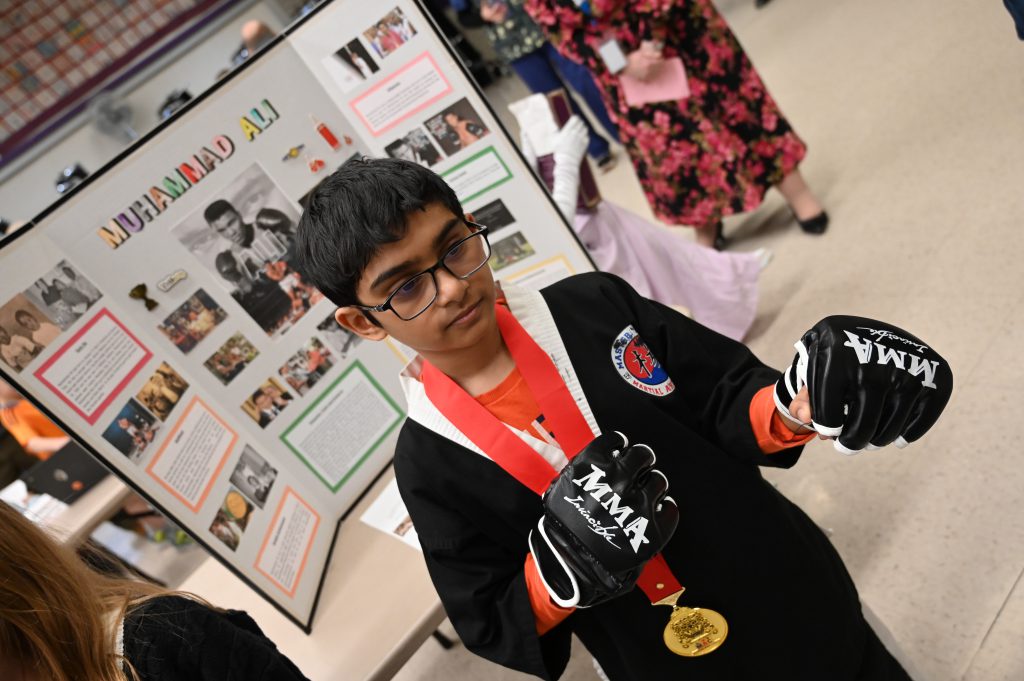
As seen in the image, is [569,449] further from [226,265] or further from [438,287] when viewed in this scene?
[226,265]

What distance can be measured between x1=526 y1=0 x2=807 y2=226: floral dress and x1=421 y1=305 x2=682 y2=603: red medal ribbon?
6.33 ft

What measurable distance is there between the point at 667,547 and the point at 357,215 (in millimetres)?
618

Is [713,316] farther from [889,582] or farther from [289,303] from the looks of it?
[289,303]

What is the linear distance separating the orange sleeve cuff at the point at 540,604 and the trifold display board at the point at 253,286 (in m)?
0.70

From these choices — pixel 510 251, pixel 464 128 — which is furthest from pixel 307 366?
pixel 464 128

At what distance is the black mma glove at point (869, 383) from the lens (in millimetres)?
848

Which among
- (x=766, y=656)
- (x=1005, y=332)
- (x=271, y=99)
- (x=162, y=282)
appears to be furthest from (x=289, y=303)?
(x=1005, y=332)

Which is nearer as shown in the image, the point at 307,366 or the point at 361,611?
the point at 361,611

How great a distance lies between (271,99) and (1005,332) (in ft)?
6.49

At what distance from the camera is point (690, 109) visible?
106 inches

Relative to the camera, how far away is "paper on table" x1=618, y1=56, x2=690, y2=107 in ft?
8.61

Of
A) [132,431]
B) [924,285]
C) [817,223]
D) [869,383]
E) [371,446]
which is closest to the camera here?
[869,383]

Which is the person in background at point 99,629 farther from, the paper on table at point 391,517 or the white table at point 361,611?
the paper on table at point 391,517

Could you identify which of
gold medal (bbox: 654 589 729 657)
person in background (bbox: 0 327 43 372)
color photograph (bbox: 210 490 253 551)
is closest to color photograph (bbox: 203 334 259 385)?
color photograph (bbox: 210 490 253 551)
